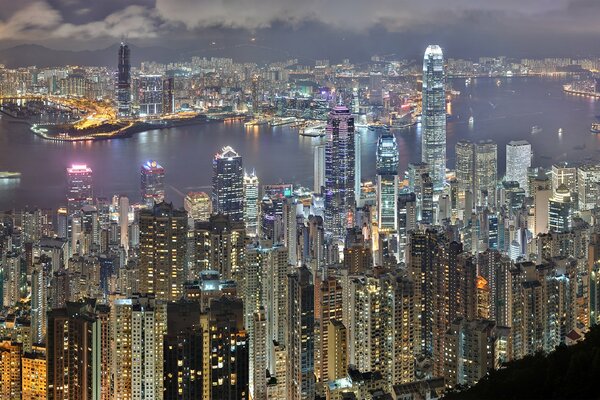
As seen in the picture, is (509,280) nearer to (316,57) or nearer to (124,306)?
(124,306)

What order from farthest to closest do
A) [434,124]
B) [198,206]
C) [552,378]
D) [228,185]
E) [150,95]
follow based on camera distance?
[434,124], [228,185], [150,95], [198,206], [552,378]

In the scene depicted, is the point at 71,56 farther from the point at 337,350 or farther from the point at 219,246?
the point at 337,350

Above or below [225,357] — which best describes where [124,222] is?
above

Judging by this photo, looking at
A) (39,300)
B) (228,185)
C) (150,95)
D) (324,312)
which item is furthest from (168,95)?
(324,312)

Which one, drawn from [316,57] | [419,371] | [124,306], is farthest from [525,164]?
[124,306]

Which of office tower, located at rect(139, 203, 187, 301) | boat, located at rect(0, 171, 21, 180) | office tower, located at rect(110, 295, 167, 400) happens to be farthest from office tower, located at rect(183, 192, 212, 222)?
office tower, located at rect(110, 295, 167, 400)

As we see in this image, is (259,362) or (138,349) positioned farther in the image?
(259,362)
